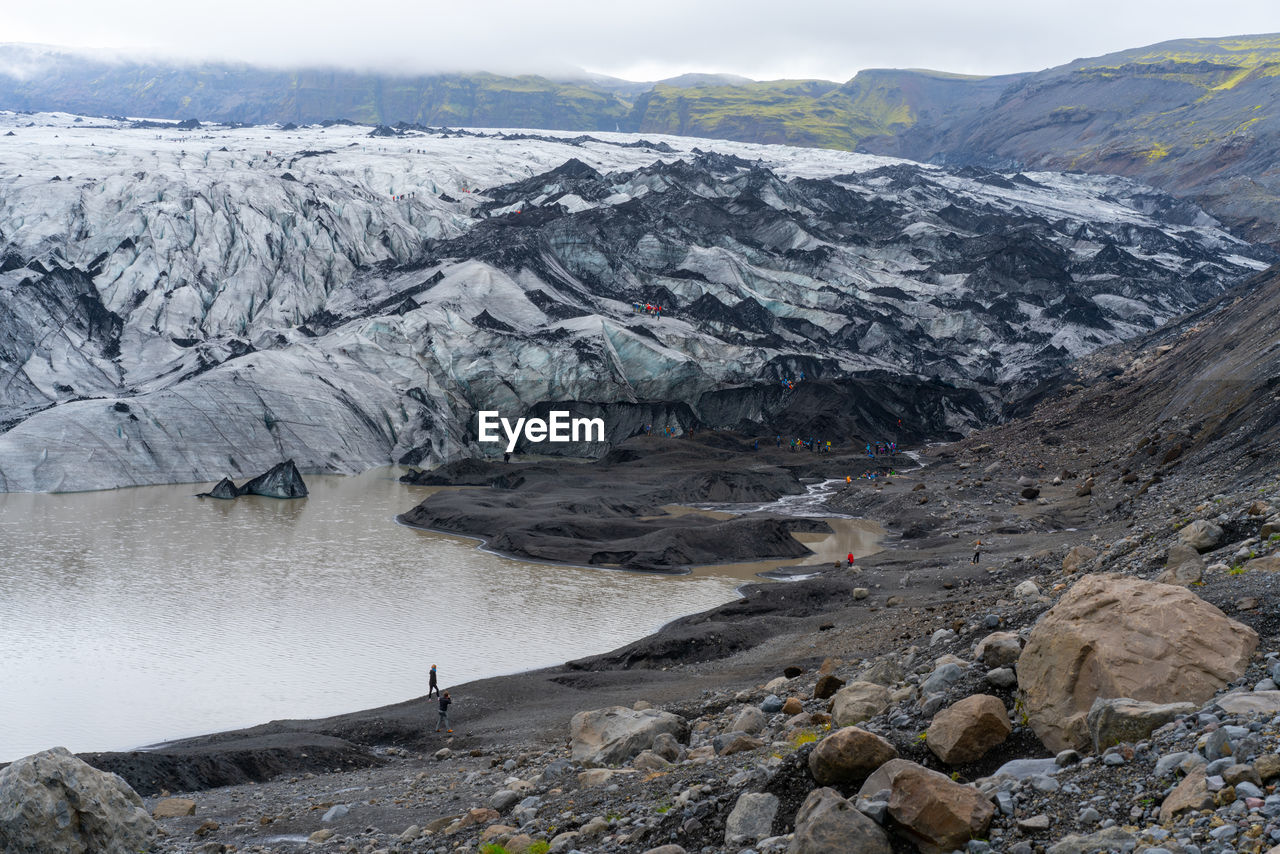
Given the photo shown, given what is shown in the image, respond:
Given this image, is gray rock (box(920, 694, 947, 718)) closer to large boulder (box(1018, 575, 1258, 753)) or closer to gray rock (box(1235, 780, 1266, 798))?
large boulder (box(1018, 575, 1258, 753))

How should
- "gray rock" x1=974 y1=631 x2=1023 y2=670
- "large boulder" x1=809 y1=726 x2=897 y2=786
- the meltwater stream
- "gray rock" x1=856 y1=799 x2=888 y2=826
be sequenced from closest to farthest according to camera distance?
"gray rock" x1=856 y1=799 x2=888 y2=826 < "large boulder" x1=809 y1=726 x2=897 y2=786 < "gray rock" x1=974 y1=631 x2=1023 y2=670 < the meltwater stream

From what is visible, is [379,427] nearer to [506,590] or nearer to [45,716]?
[506,590]

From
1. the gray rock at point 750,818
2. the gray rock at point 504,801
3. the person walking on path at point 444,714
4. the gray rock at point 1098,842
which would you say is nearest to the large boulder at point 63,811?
the gray rock at point 504,801

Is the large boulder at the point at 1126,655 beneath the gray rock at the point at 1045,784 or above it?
above

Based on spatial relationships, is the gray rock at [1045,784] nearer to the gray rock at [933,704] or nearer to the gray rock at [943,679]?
the gray rock at [933,704]

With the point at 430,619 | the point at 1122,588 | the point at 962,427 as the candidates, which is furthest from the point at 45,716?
the point at 962,427

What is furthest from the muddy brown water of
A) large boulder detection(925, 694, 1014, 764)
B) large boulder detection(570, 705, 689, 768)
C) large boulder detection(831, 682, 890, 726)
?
large boulder detection(925, 694, 1014, 764)
